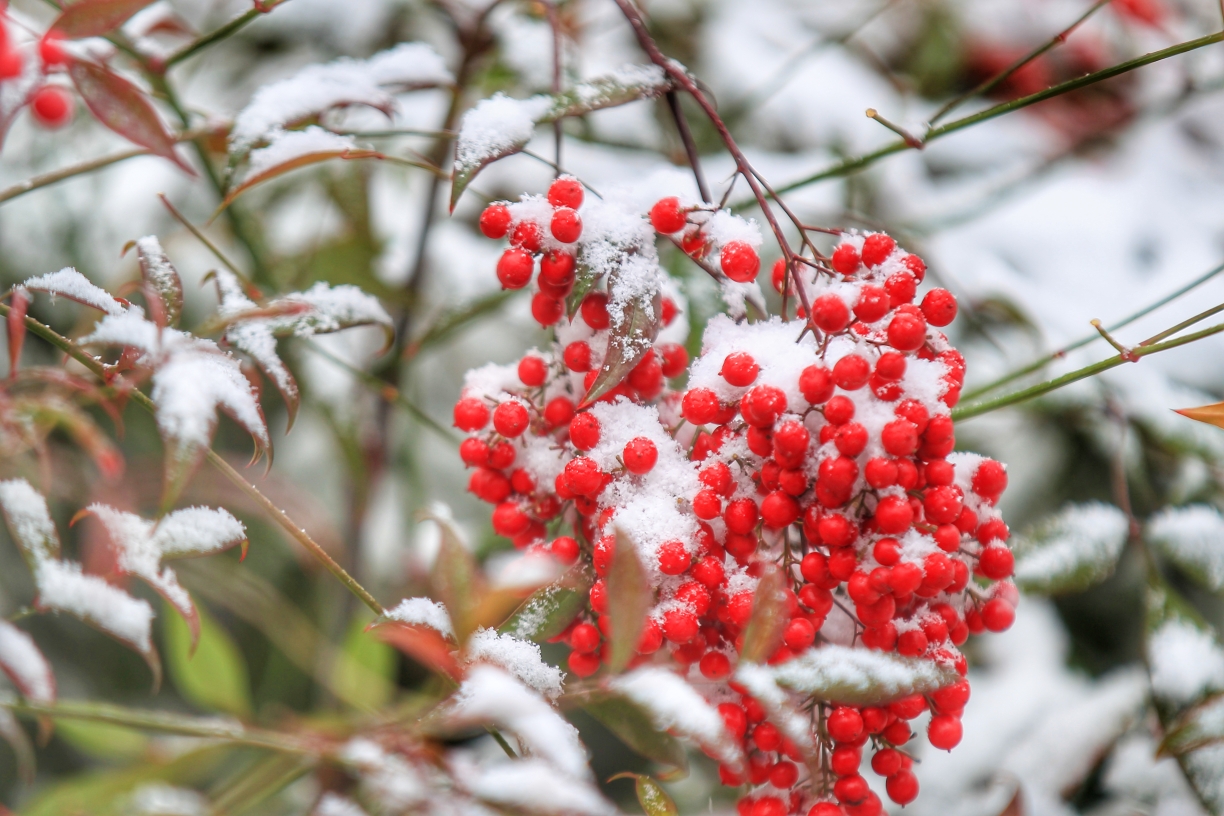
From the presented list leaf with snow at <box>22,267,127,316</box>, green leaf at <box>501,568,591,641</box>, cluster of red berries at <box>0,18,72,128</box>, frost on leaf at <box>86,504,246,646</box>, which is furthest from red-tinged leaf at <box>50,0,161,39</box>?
green leaf at <box>501,568,591,641</box>

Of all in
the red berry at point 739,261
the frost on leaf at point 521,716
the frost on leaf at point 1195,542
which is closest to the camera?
the frost on leaf at point 521,716

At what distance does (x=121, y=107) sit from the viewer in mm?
434

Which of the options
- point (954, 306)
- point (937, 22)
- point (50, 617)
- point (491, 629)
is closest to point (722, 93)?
point (937, 22)

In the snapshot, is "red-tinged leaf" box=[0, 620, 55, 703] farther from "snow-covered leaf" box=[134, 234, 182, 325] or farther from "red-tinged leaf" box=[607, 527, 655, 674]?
"red-tinged leaf" box=[607, 527, 655, 674]

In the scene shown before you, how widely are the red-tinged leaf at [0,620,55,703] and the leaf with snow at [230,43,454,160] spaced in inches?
11.7

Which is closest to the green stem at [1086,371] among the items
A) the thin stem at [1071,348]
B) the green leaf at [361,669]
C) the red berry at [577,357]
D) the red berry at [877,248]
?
the thin stem at [1071,348]

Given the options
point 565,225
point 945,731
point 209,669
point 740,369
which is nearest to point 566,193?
point 565,225

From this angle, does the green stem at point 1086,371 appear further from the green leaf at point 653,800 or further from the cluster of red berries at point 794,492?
the green leaf at point 653,800

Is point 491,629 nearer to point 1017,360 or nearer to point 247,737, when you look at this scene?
point 247,737

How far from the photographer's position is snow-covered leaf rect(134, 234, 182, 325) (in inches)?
18.0

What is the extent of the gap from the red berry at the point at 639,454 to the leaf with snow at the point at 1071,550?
0.38m

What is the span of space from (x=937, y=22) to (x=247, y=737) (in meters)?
1.19

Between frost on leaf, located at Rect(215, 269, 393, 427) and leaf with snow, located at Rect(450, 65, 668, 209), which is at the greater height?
leaf with snow, located at Rect(450, 65, 668, 209)

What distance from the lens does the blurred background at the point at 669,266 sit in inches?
32.8
